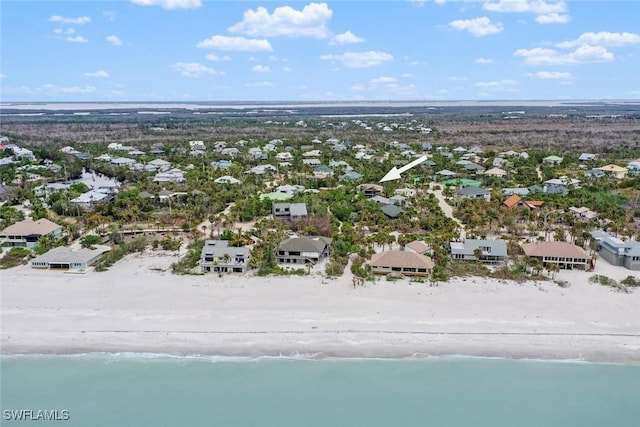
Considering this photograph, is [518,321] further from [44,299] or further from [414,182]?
[414,182]

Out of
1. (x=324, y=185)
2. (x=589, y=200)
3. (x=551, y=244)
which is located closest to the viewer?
(x=551, y=244)

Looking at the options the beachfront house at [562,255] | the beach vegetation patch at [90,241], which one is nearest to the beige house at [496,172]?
the beachfront house at [562,255]

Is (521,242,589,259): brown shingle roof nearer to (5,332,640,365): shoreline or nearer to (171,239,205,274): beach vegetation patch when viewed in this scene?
(5,332,640,365): shoreline

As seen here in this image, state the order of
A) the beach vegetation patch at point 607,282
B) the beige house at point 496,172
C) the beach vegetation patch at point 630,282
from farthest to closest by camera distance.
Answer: the beige house at point 496,172 → the beach vegetation patch at point 630,282 → the beach vegetation patch at point 607,282

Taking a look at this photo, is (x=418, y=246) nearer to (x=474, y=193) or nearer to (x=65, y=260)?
(x=474, y=193)

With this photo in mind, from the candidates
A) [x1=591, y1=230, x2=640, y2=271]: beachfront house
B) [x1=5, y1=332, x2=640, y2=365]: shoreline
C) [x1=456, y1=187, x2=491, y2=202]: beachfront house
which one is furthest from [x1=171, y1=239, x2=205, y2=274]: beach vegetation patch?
[x1=456, y1=187, x2=491, y2=202]: beachfront house

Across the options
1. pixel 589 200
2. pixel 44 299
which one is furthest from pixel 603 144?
pixel 44 299

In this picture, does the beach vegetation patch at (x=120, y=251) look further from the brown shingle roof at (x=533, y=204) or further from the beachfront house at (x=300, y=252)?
the brown shingle roof at (x=533, y=204)
